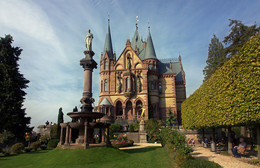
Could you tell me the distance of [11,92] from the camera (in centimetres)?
2636

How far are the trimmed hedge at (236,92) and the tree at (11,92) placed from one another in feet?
79.0

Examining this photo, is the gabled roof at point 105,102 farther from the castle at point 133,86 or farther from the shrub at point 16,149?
the shrub at point 16,149

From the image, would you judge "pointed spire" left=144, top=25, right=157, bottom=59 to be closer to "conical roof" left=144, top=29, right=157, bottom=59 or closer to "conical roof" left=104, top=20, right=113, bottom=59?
"conical roof" left=144, top=29, right=157, bottom=59

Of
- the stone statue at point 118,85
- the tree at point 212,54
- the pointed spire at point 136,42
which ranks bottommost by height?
the stone statue at point 118,85

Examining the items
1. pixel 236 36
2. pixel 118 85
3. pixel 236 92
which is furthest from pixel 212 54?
pixel 236 92

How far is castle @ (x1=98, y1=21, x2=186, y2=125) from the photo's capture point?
1800 inches

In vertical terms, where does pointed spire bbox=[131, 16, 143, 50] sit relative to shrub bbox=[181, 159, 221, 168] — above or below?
Result: above

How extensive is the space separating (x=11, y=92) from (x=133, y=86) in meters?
26.3

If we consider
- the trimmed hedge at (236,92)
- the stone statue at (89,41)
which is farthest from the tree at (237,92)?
the stone statue at (89,41)

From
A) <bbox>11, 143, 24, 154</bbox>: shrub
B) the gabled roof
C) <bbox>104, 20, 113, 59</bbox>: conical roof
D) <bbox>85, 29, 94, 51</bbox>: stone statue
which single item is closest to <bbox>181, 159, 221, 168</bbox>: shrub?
<bbox>85, 29, 94, 51</bbox>: stone statue

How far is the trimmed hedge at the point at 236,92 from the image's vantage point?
1169 cm

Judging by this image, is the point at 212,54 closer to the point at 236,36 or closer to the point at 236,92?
the point at 236,36

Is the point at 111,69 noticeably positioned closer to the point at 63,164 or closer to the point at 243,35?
the point at 243,35

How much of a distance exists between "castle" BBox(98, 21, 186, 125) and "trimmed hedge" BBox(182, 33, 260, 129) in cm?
2742
